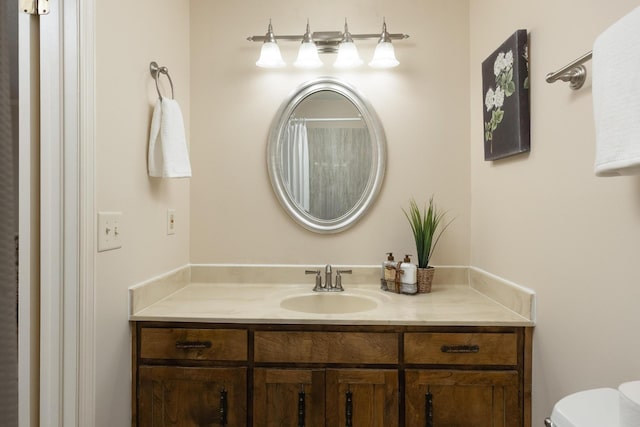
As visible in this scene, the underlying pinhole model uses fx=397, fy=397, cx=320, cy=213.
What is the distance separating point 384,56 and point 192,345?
1.44m

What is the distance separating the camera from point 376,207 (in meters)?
1.92

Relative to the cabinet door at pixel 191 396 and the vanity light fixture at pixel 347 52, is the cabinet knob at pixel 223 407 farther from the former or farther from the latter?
the vanity light fixture at pixel 347 52

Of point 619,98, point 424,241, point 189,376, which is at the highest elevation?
point 619,98

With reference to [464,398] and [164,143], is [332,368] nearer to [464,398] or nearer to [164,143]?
[464,398]

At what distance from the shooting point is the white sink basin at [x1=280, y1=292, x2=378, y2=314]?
1.72m

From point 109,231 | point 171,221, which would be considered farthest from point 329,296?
point 109,231

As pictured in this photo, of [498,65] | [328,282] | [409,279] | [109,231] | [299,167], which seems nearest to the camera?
[109,231]

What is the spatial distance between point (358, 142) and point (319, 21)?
615 mm

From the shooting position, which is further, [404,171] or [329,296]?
[404,171]

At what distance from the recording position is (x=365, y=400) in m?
1.35

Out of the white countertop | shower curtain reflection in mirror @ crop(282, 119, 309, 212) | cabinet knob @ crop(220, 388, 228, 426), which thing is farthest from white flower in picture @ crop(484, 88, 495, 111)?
cabinet knob @ crop(220, 388, 228, 426)

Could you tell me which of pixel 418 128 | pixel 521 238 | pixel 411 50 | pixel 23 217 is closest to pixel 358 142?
pixel 418 128

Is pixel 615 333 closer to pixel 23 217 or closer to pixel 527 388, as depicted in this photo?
pixel 527 388

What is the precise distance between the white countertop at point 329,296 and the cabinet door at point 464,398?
18cm
